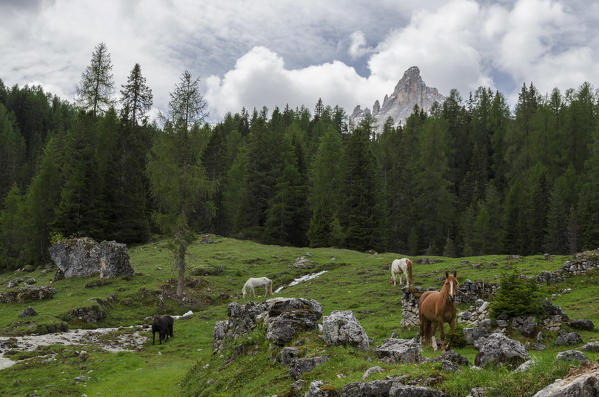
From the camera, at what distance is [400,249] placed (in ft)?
285

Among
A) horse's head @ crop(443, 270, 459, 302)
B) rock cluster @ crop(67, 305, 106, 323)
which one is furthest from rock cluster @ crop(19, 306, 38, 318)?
horse's head @ crop(443, 270, 459, 302)

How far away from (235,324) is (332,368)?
390 inches

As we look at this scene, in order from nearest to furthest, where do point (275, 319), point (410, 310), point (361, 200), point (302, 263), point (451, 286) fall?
1. point (451, 286)
2. point (275, 319)
3. point (410, 310)
4. point (302, 263)
5. point (361, 200)

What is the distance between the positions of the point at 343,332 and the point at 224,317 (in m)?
22.6

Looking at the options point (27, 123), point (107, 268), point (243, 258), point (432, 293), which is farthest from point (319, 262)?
point (27, 123)

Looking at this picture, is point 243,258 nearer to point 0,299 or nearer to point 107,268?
point 107,268

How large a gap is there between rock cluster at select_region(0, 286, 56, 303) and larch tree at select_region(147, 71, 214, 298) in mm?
11974

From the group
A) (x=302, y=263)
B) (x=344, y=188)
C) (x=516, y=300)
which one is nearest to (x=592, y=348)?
(x=516, y=300)

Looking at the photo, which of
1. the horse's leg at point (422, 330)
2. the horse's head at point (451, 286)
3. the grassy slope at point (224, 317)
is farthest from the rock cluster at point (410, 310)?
the horse's head at point (451, 286)

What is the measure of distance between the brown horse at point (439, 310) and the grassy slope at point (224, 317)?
1221mm

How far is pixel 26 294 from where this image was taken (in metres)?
37.1

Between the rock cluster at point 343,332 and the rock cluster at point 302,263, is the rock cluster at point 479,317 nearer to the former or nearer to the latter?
the rock cluster at point 343,332

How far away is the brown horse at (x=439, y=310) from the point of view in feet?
45.9

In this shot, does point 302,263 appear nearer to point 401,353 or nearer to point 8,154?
point 401,353
